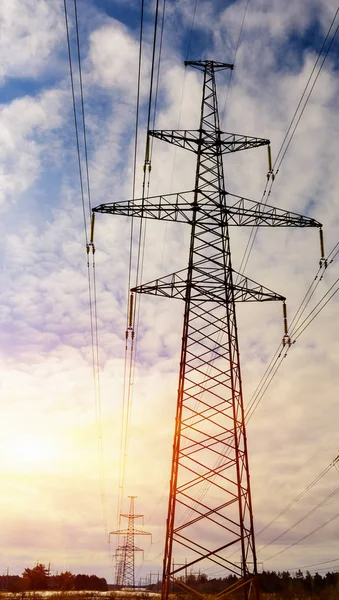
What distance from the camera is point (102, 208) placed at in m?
27.4

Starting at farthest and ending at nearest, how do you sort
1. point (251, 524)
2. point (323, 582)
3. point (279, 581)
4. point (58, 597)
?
1. point (279, 581)
2. point (323, 582)
3. point (58, 597)
4. point (251, 524)

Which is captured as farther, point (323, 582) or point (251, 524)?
point (323, 582)

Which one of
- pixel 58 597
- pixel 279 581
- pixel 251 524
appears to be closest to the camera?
pixel 251 524

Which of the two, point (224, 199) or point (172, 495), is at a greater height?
point (224, 199)

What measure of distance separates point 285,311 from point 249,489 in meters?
8.72

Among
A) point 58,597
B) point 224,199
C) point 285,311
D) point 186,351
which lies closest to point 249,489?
point 186,351

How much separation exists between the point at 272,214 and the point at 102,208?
8.04m

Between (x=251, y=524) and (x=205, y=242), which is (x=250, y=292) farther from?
(x=251, y=524)

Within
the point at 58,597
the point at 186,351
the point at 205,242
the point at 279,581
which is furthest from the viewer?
the point at 279,581

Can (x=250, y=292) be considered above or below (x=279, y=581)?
above

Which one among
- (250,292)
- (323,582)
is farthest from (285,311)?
(323,582)

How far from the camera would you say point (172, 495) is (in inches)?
944

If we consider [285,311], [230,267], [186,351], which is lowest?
[186,351]

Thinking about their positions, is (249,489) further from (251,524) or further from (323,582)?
(323,582)
